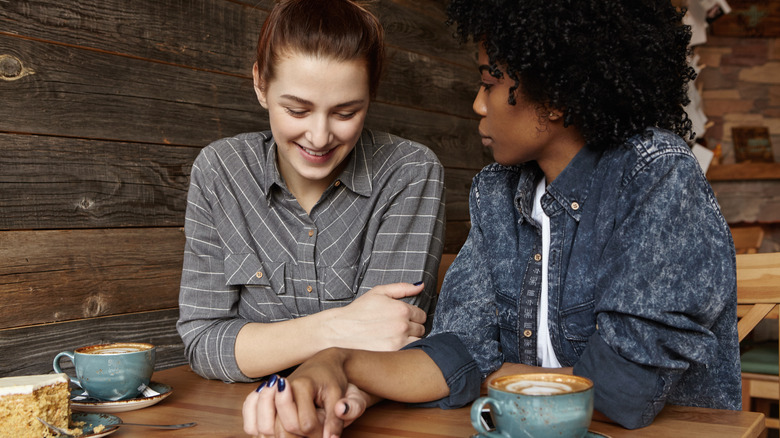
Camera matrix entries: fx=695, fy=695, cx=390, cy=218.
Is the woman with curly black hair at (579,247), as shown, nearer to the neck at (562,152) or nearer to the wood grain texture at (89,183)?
the neck at (562,152)

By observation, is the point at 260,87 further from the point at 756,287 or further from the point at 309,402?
the point at 756,287

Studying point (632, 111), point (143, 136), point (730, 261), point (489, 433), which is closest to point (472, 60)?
point (143, 136)

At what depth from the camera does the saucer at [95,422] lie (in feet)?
2.74

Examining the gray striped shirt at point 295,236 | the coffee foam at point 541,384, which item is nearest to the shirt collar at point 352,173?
the gray striped shirt at point 295,236

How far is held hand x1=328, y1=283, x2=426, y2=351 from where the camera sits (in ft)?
3.75

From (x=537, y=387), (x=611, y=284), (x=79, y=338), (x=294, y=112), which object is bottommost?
(x=79, y=338)

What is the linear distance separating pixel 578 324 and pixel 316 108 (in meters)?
0.59

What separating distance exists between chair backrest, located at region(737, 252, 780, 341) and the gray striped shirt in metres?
0.58

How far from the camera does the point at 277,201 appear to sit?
143 cm

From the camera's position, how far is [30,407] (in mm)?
835

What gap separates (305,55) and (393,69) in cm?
112

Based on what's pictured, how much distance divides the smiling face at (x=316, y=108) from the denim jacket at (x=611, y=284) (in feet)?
0.90

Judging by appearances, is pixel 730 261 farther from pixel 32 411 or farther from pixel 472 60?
pixel 472 60

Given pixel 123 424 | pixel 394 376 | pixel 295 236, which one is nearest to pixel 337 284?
pixel 295 236
